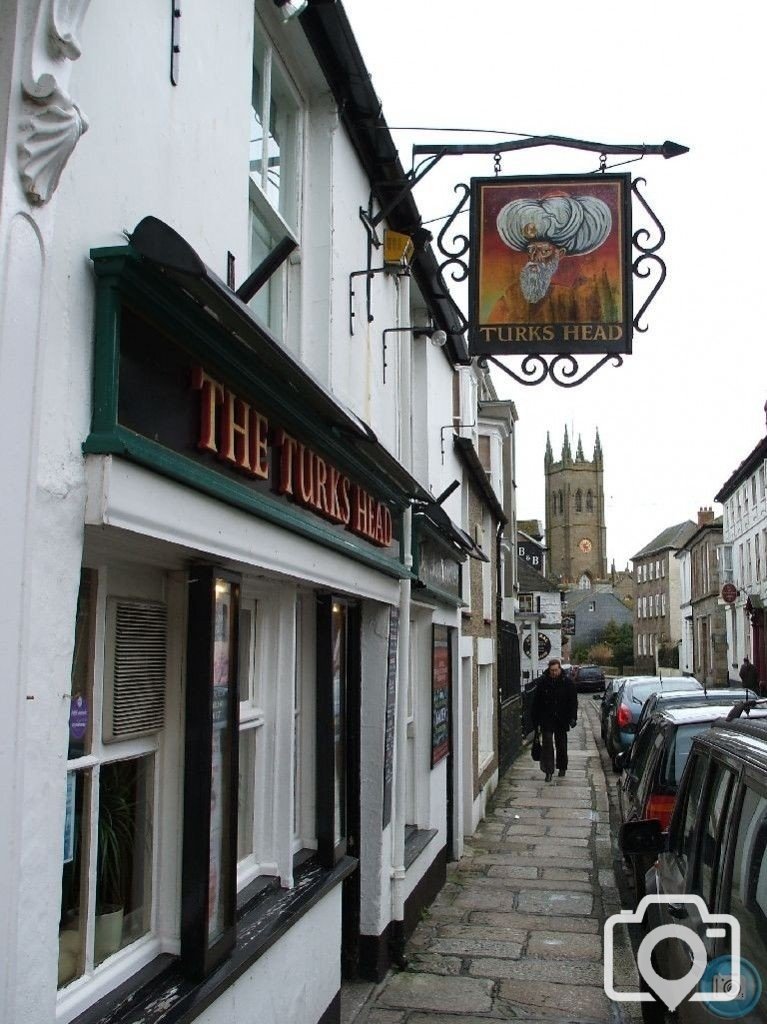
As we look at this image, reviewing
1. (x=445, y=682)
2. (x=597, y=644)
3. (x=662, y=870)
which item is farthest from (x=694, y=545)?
(x=662, y=870)

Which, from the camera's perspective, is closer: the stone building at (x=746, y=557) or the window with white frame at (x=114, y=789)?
the window with white frame at (x=114, y=789)

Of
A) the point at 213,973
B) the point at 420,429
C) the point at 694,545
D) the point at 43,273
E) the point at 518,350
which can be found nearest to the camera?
the point at 43,273

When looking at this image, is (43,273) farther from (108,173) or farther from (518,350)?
(518,350)

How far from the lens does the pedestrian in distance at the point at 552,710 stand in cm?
1522

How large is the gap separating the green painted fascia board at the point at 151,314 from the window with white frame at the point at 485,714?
10.1 meters

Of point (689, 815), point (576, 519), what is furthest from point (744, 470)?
point (576, 519)

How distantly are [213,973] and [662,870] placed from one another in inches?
90.9

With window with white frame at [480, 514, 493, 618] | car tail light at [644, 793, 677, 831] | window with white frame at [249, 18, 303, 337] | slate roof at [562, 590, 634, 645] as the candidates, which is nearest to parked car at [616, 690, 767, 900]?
car tail light at [644, 793, 677, 831]

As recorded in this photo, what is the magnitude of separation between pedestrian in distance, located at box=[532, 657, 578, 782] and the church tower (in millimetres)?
107307

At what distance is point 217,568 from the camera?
3.88 meters

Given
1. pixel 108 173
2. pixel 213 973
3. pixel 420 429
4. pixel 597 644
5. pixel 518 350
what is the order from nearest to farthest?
1. pixel 108 173
2. pixel 213 973
3. pixel 518 350
4. pixel 420 429
5. pixel 597 644

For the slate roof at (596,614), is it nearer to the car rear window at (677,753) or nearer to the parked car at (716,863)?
the car rear window at (677,753)

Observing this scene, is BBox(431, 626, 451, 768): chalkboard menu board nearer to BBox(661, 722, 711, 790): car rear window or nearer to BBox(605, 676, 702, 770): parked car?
BBox(661, 722, 711, 790): car rear window

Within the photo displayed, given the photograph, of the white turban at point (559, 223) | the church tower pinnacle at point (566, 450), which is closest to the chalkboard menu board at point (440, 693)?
the white turban at point (559, 223)
